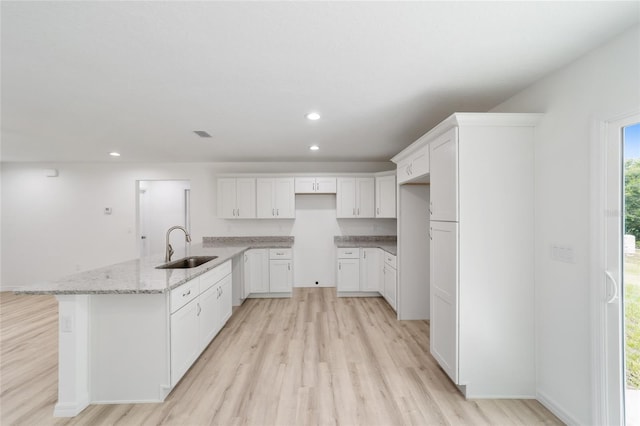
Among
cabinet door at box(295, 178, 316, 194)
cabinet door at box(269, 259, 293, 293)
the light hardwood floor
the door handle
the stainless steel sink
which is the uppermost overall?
cabinet door at box(295, 178, 316, 194)

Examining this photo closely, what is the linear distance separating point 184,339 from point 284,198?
296cm

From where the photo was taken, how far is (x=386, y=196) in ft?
15.2

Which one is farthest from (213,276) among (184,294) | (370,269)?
(370,269)

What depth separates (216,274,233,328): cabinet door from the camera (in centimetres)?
314

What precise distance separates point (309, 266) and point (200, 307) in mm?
2798

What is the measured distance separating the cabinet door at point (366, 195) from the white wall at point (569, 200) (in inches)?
112

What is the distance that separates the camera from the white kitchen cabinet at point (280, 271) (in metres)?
4.59

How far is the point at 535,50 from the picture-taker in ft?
5.42

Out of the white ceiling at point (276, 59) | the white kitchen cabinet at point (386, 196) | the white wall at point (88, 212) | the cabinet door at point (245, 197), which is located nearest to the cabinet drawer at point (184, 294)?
the white ceiling at point (276, 59)

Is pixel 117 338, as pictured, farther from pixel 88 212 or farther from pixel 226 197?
pixel 88 212

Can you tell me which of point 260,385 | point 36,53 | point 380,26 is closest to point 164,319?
point 260,385

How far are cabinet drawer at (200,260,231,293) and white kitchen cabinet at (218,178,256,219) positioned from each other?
61.2 inches

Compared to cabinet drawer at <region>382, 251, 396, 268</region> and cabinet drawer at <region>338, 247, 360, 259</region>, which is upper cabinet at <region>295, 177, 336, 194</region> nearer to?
cabinet drawer at <region>338, 247, 360, 259</region>

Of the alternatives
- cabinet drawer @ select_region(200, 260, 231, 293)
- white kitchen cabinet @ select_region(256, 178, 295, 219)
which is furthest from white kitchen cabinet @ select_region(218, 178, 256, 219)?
cabinet drawer @ select_region(200, 260, 231, 293)
